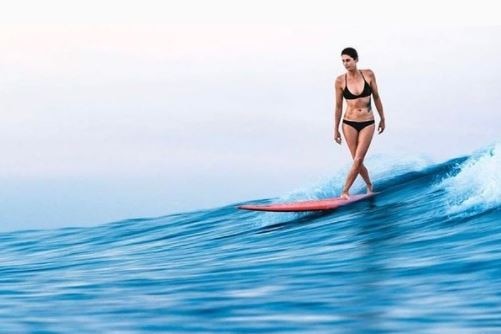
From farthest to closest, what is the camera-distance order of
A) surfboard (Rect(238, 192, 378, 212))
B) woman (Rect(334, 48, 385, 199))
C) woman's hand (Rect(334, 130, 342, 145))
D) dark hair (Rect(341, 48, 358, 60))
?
surfboard (Rect(238, 192, 378, 212)), woman's hand (Rect(334, 130, 342, 145)), woman (Rect(334, 48, 385, 199)), dark hair (Rect(341, 48, 358, 60))

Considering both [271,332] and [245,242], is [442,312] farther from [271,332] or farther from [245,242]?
[245,242]

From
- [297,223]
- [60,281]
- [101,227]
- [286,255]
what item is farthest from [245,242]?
[101,227]

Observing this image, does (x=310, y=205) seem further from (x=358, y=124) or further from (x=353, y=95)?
(x=353, y=95)

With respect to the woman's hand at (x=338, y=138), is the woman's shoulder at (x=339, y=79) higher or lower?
higher

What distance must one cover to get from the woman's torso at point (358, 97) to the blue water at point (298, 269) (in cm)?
132

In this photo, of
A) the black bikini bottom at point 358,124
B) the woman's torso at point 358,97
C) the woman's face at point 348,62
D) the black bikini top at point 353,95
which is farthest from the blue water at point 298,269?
the woman's face at point 348,62

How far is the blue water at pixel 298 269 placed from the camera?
23.1ft

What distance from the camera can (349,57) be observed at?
12148 mm

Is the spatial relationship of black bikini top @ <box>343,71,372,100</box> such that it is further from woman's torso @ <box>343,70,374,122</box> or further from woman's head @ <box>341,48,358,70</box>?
woman's head @ <box>341,48,358,70</box>

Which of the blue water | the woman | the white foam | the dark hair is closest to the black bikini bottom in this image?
the woman

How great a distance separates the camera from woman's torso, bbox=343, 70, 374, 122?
12.4 meters

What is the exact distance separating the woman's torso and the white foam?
5.27 feet

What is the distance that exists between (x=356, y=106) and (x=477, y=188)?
190cm

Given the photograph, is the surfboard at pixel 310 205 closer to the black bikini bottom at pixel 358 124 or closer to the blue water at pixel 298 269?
the blue water at pixel 298 269
